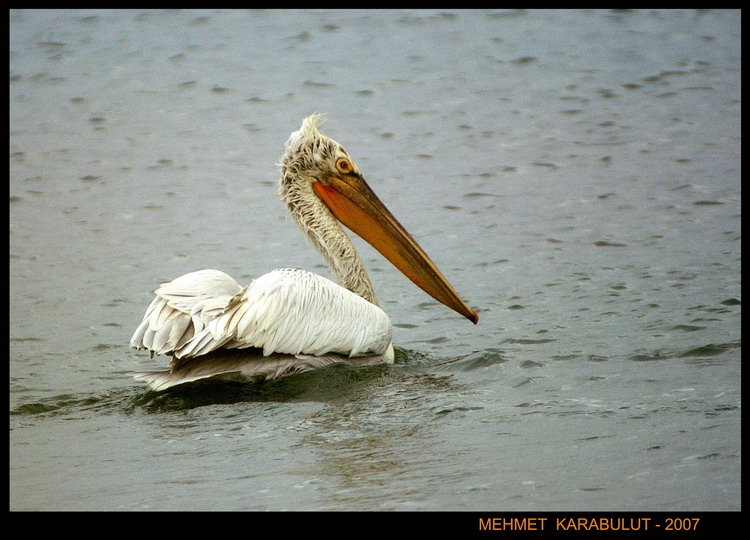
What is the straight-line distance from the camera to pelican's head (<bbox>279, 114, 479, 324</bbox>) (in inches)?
235

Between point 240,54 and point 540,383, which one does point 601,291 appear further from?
point 240,54

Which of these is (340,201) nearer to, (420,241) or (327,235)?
(327,235)

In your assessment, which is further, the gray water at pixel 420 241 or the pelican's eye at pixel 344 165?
the pelican's eye at pixel 344 165

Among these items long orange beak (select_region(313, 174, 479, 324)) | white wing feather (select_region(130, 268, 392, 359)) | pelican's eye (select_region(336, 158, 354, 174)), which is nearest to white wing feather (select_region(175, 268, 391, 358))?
white wing feather (select_region(130, 268, 392, 359))

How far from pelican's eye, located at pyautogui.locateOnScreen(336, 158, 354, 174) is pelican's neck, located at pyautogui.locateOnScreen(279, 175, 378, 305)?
0.20 metres

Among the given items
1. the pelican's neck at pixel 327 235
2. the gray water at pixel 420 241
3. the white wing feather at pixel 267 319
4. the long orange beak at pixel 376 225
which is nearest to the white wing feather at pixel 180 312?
the white wing feather at pixel 267 319

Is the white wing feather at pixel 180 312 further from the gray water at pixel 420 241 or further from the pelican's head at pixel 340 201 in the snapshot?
the pelican's head at pixel 340 201

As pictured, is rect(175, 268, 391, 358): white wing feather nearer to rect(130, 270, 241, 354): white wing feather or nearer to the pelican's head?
rect(130, 270, 241, 354): white wing feather

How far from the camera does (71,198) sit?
30.4 feet

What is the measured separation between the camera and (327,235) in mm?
5973

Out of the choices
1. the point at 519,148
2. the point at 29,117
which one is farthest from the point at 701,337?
the point at 29,117

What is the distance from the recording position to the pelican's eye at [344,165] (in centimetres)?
600

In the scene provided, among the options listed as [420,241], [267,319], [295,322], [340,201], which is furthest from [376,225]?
[420,241]
